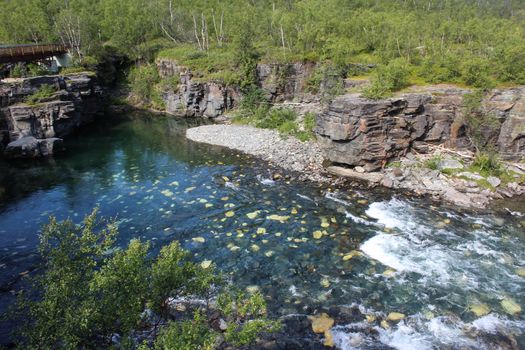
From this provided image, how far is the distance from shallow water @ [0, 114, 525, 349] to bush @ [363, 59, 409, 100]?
9.37 metres

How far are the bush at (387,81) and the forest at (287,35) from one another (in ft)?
6.29

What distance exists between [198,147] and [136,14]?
149ft

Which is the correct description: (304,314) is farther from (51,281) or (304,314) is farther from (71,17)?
(71,17)

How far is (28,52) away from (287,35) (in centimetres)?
3564

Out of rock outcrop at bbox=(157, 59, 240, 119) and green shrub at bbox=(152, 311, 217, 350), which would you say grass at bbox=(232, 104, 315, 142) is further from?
green shrub at bbox=(152, 311, 217, 350)

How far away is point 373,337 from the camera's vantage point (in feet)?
45.0

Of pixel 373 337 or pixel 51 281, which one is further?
pixel 373 337

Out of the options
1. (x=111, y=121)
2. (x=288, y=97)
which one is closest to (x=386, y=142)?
(x=288, y=97)

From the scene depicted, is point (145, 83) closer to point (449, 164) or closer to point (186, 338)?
point (449, 164)

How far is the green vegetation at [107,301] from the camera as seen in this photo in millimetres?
8750

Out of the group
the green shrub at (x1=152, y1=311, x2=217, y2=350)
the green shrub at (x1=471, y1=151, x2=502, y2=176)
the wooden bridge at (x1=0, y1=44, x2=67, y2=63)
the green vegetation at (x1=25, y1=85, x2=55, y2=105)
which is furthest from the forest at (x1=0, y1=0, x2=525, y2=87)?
the green shrub at (x1=152, y1=311, x2=217, y2=350)

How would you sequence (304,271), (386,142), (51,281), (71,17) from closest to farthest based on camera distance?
1. (51,281)
2. (304,271)
3. (386,142)
4. (71,17)

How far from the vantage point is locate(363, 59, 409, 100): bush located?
30062 mm

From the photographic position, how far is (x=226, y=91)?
50.0 meters
